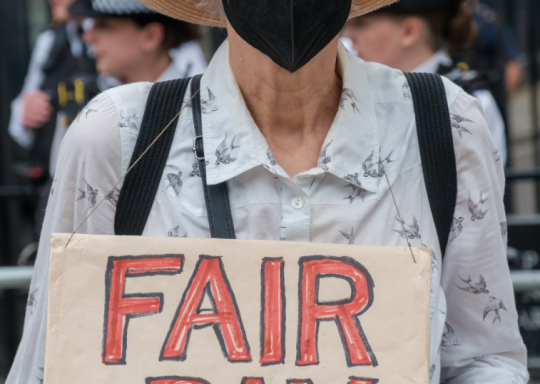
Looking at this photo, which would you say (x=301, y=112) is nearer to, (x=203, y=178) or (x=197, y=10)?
(x=203, y=178)

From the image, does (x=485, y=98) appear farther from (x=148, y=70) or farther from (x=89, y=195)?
(x=89, y=195)

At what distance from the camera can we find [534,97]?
4.69m

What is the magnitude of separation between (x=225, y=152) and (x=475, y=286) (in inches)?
23.5

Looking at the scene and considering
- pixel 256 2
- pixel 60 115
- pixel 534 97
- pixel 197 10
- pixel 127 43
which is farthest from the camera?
pixel 534 97

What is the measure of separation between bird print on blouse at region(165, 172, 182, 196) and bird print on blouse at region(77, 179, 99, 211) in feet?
0.48

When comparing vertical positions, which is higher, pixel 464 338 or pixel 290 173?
pixel 290 173

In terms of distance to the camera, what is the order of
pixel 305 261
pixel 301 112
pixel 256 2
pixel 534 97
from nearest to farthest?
pixel 305 261, pixel 256 2, pixel 301 112, pixel 534 97

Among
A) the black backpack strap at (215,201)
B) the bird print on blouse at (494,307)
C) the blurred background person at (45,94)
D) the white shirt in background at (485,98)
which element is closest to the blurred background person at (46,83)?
the blurred background person at (45,94)

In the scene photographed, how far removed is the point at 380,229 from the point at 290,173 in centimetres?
21

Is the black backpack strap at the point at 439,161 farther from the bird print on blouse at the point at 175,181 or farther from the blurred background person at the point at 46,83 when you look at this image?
the blurred background person at the point at 46,83

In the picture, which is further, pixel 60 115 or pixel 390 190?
pixel 60 115

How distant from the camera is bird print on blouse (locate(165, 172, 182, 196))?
148cm

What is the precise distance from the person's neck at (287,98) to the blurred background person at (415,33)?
1.99 metres

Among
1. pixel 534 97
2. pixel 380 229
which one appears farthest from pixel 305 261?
pixel 534 97
